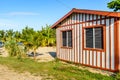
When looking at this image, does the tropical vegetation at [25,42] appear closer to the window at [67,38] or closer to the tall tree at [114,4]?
the window at [67,38]

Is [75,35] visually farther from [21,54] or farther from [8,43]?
[8,43]

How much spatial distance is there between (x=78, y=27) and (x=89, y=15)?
1495 mm

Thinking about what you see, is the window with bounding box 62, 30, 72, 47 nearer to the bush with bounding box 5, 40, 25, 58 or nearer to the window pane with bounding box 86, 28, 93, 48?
the window pane with bounding box 86, 28, 93, 48

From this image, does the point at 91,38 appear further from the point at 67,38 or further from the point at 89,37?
the point at 67,38

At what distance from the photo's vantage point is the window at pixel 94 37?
40.1 feet

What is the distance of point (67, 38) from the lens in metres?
16.3

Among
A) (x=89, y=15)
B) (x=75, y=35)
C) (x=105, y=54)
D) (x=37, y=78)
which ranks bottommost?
(x=37, y=78)

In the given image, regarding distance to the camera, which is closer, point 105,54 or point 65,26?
point 105,54

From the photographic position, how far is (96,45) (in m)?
12.6

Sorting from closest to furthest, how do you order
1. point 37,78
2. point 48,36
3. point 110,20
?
point 37,78 → point 110,20 → point 48,36

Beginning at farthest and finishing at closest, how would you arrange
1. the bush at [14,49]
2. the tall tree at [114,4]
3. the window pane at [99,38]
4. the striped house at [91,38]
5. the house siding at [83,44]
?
the bush at [14,49] < the tall tree at [114,4] < the window pane at [99,38] < the house siding at [83,44] < the striped house at [91,38]

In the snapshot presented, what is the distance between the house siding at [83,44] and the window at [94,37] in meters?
0.30

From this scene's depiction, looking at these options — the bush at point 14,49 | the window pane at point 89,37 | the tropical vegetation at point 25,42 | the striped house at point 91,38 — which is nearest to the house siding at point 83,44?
the striped house at point 91,38

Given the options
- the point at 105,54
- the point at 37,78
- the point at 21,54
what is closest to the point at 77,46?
the point at 105,54
